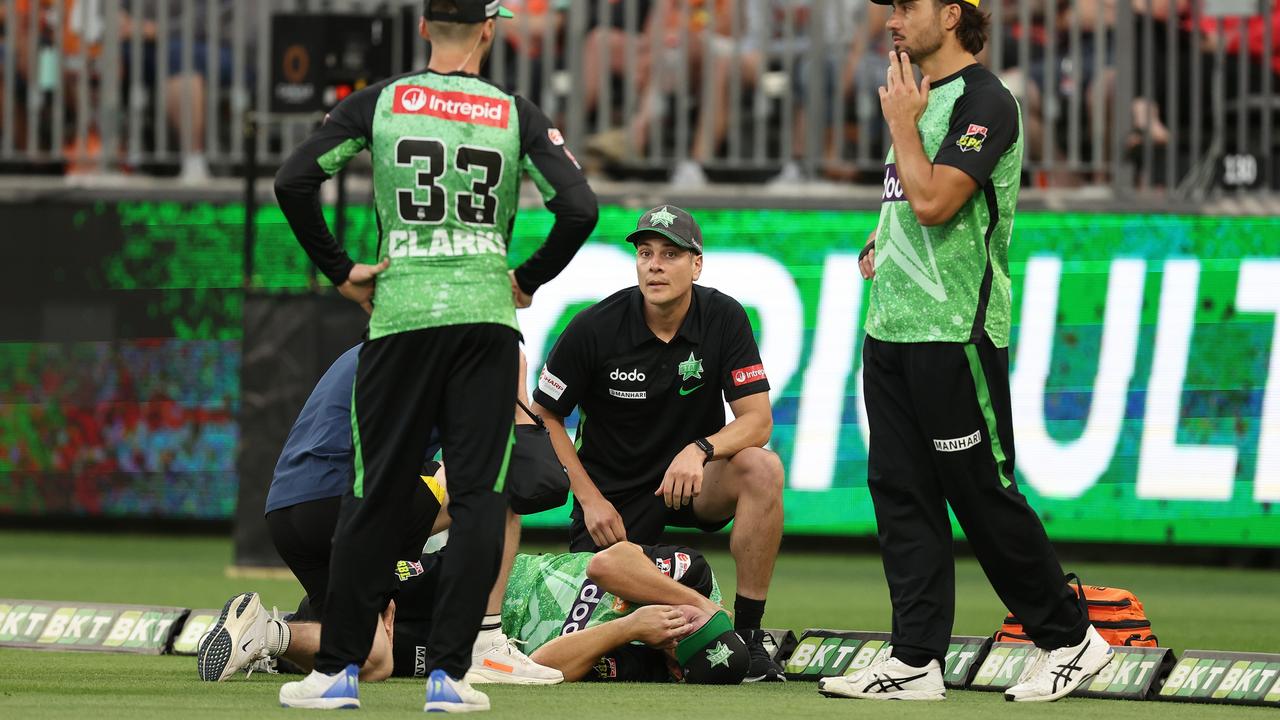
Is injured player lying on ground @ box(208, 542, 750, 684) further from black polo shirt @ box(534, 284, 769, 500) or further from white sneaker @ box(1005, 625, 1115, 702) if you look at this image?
white sneaker @ box(1005, 625, 1115, 702)

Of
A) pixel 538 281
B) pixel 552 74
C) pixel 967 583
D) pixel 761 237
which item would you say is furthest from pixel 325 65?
pixel 538 281

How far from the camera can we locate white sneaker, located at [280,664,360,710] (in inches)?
173

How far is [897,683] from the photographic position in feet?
16.5

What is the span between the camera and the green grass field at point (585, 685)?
4.61 m

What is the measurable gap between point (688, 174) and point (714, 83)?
55cm

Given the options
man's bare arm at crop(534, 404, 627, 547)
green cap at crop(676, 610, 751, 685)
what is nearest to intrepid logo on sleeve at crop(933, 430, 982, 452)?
green cap at crop(676, 610, 751, 685)

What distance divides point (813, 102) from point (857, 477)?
219cm

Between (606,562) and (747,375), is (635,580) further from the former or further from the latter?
(747,375)

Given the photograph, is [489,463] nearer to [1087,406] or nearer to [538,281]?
[538,281]

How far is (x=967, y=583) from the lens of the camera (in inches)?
368

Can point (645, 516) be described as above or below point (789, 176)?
below

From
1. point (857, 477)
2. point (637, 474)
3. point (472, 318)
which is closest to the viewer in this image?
point (472, 318)

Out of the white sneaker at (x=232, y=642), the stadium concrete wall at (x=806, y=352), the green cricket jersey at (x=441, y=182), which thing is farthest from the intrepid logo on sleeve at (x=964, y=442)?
the stadium concrete wall at (x=806, y=352)

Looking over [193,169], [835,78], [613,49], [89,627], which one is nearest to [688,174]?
[613,49]
